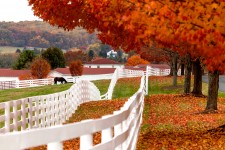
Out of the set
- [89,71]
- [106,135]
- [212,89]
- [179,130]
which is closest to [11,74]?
[89,71]

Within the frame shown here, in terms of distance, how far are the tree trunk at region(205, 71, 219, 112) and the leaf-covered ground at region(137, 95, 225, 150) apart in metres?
0.54

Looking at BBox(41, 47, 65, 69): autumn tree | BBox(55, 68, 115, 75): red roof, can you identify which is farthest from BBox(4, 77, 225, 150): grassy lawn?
BBox(55, 68, 115, 75): red roof

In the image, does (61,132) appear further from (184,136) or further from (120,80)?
(120,80)

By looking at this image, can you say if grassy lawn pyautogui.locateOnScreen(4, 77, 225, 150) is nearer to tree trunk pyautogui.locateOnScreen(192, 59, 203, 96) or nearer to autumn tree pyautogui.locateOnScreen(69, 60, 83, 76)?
tree trunk pyautogui.locateOnScreen(192, 59, 203, 96)

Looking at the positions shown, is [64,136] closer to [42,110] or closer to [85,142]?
[85,142]

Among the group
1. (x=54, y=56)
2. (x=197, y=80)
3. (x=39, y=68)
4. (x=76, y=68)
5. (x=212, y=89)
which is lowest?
(x=76, y=68)

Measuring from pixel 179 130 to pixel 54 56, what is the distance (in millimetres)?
129200

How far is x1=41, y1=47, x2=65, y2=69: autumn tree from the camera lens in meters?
141

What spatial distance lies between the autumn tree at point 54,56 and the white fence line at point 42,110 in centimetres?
10836

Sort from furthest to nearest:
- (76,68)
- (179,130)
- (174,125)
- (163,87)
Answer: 1. (76,68)
2. (163,87)
3. (174,125)
4. (179,130)

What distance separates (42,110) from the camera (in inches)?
786

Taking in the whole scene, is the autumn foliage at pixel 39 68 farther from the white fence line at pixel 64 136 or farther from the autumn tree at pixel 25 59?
the white fence line at pixel 64 136

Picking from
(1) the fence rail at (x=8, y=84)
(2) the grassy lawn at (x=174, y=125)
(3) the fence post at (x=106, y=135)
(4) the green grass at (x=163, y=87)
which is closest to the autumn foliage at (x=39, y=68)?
(1) the fence rail at (x=8, y=84)

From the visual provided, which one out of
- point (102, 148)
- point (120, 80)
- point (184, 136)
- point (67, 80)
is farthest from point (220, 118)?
point (67, 80)
